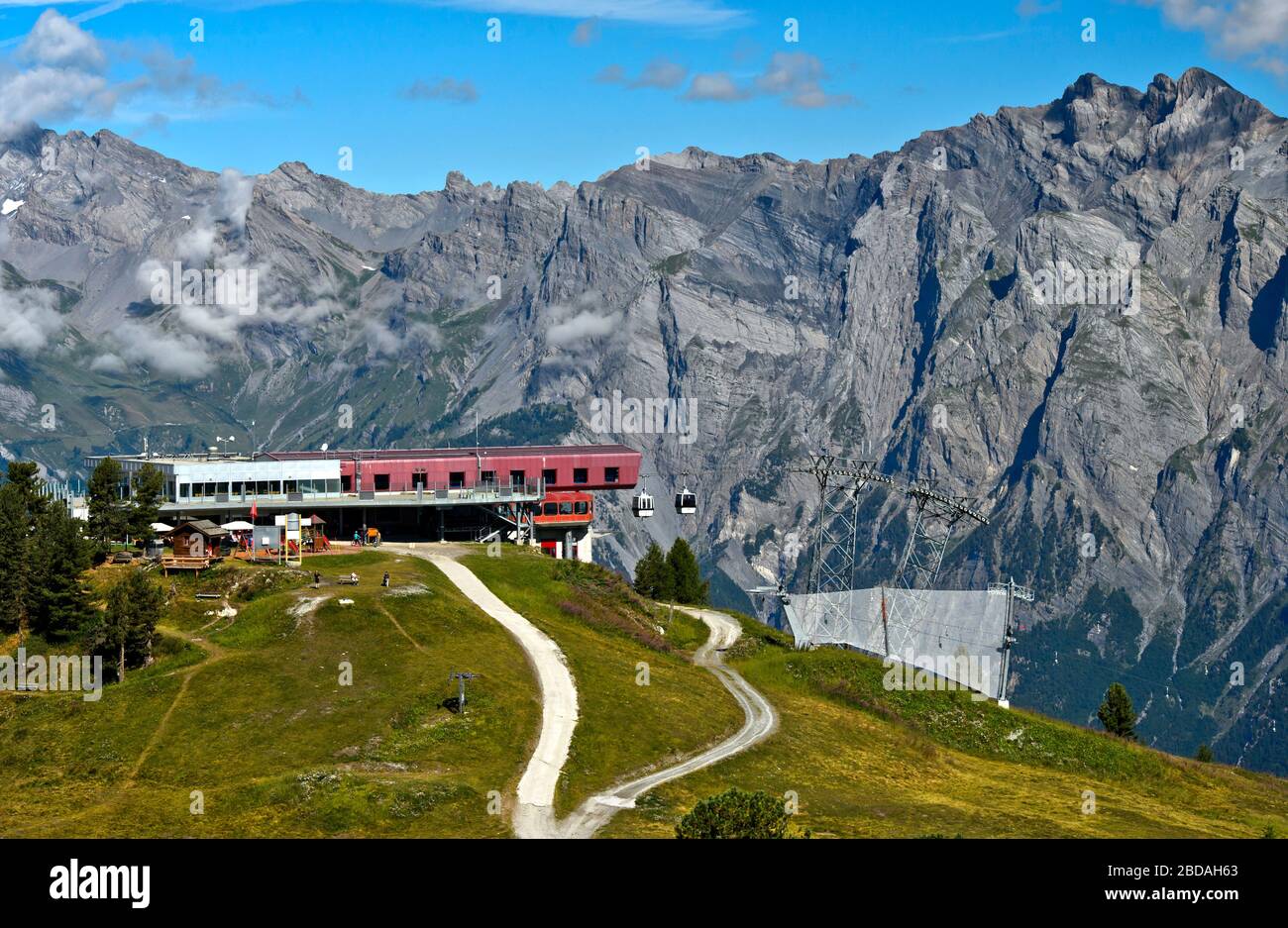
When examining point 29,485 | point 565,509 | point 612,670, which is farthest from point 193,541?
point 565,509

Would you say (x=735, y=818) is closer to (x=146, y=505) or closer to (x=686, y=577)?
(x=146, y=505)

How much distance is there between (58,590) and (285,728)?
25965mm

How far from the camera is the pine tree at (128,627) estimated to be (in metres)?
93.2

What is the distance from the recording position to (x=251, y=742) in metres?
81.3

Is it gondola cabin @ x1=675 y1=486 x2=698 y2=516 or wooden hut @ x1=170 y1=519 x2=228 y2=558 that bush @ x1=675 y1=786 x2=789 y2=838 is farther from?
gondola cabin @ x1=675 y1=486 x2=698 y2=516

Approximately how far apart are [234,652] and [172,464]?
46.2 meters

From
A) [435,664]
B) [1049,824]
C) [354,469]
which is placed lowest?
[1049,824]

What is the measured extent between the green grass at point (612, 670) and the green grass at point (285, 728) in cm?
392

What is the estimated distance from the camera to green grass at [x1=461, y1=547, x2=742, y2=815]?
276 feet

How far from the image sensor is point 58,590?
99.1 metres

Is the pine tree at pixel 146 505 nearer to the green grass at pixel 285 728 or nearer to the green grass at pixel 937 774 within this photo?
the green grass at pixel 285 728
